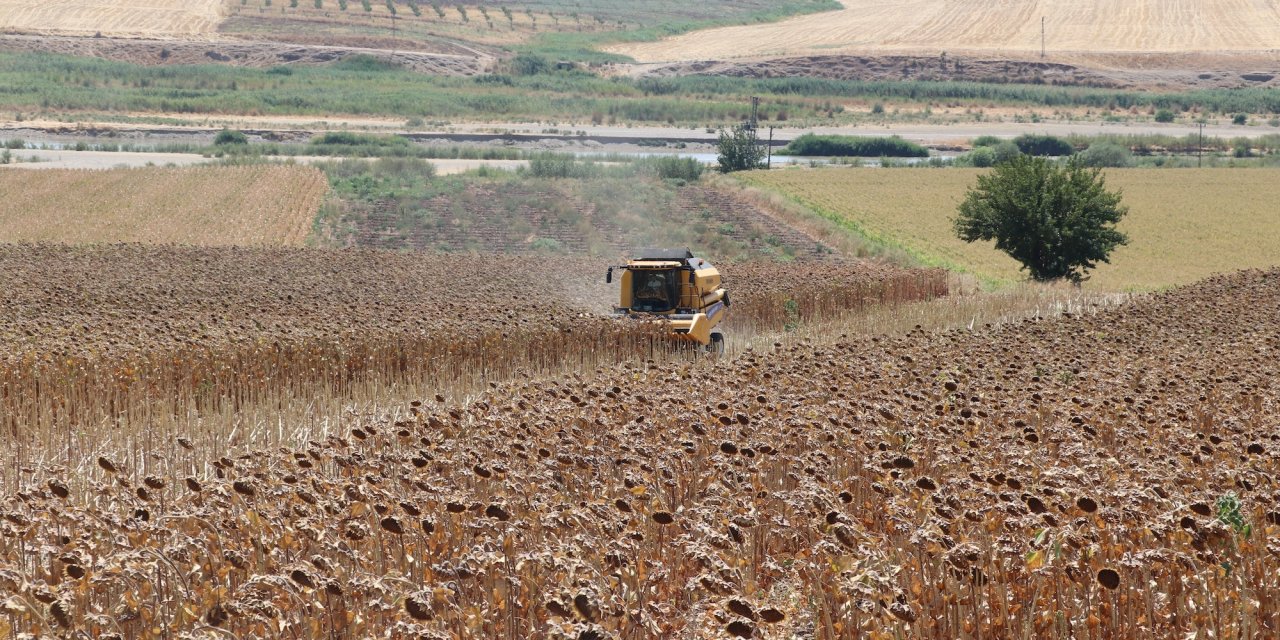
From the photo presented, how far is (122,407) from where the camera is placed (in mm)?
15500

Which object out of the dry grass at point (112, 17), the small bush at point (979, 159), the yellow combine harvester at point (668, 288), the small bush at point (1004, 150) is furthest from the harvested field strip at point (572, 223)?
the dry grass at point (112, 17)

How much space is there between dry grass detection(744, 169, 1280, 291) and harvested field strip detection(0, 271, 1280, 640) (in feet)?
88.0

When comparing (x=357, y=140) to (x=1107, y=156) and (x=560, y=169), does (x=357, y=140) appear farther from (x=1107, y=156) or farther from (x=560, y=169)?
(x=1107, y=156)

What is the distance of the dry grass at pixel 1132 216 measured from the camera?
1731 inches

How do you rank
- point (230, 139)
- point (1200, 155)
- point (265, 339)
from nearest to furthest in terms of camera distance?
1. point (265, 339)
2. point (230, 139)
3. point (1200, 155)

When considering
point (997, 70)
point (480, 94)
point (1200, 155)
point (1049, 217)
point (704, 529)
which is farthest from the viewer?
point (997, 70)

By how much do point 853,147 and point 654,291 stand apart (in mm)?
67231

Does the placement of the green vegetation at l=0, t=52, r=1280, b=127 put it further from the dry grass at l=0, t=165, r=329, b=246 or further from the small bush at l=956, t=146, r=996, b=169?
the dry grass at l=0, t=165, r=329, b=246

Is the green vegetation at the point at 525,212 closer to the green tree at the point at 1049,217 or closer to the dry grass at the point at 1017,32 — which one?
the green tree at the point at 1049,217

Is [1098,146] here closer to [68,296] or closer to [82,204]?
[82,204]

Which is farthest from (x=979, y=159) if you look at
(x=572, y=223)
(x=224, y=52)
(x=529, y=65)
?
(x=224, y=52)

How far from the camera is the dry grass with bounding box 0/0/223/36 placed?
140m

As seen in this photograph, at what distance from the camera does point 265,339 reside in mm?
17781

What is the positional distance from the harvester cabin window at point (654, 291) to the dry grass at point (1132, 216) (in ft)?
53.8
